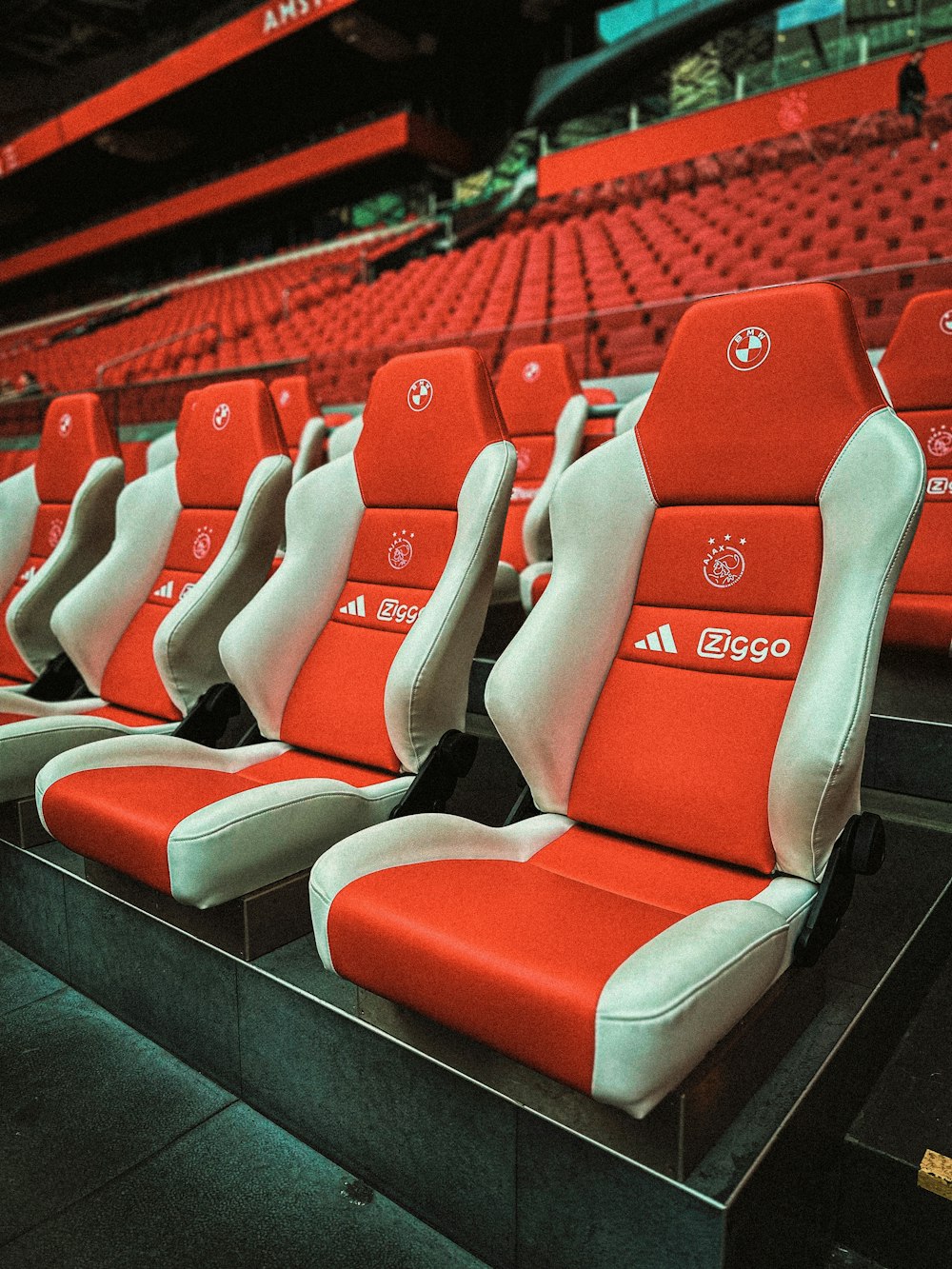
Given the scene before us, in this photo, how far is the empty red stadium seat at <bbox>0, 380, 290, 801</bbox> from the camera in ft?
6.19

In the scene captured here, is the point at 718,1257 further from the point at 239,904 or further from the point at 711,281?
the point at 711,281

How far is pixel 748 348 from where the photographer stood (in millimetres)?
1236

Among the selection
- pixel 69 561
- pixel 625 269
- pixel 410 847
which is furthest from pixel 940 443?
pixel 625 269

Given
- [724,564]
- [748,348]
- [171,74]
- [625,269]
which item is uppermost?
[171,74]

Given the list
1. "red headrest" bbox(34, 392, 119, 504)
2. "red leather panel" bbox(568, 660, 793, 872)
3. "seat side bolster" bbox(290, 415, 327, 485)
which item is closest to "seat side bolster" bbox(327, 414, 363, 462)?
"seat side bolster" bbox(290, 415, 327, 485)

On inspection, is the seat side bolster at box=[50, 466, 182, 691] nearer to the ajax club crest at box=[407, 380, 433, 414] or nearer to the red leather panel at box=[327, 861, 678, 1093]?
Result: the ajax club crest at box=[407, 380, 433, 414]

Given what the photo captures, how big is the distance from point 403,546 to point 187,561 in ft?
2.59

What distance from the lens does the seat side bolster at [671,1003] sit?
75 centimetres

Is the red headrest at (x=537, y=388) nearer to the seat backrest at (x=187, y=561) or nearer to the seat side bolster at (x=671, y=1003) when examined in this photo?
the seat backrest at (x=187, y=561)

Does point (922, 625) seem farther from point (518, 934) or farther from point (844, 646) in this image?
point (518, 934)

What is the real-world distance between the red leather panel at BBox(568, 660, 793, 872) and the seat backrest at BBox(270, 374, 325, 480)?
2.42 meters

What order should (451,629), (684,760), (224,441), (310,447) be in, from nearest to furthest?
(684,760)
(451,629)
(224,441)
(310,447)

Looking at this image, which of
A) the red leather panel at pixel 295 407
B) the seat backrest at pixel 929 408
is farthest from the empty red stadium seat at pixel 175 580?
the red leather panel at pixel 295 407

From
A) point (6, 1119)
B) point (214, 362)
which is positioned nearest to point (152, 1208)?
point (6, 1119)
